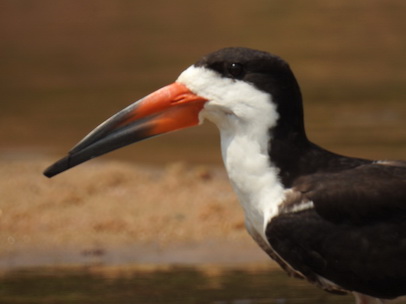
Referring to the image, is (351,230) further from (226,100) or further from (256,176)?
(226,100)

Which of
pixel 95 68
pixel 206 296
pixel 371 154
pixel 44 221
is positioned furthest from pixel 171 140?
pixel 95 68

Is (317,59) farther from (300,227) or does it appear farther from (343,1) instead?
(300,227)

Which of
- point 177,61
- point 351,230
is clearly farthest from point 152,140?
point 351,230

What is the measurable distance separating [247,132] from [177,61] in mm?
15548

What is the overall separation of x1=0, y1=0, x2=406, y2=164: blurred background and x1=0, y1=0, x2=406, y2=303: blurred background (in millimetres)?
40

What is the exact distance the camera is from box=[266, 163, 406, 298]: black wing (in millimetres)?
6613

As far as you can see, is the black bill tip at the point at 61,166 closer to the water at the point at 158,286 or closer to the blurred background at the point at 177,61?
the water at the point at 158,286

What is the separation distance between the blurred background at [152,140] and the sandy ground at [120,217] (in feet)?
0.06

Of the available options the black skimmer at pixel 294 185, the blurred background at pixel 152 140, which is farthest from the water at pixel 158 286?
the black skimmer at pixel 294 185

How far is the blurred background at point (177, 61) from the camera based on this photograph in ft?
48.8

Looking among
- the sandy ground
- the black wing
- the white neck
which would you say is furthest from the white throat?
the sandy ground

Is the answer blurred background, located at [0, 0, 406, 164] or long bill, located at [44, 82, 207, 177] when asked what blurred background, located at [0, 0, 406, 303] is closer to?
blurred background, located at [0, 0, 406, 164]

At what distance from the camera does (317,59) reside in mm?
22766

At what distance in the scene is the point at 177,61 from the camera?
2217 cm
